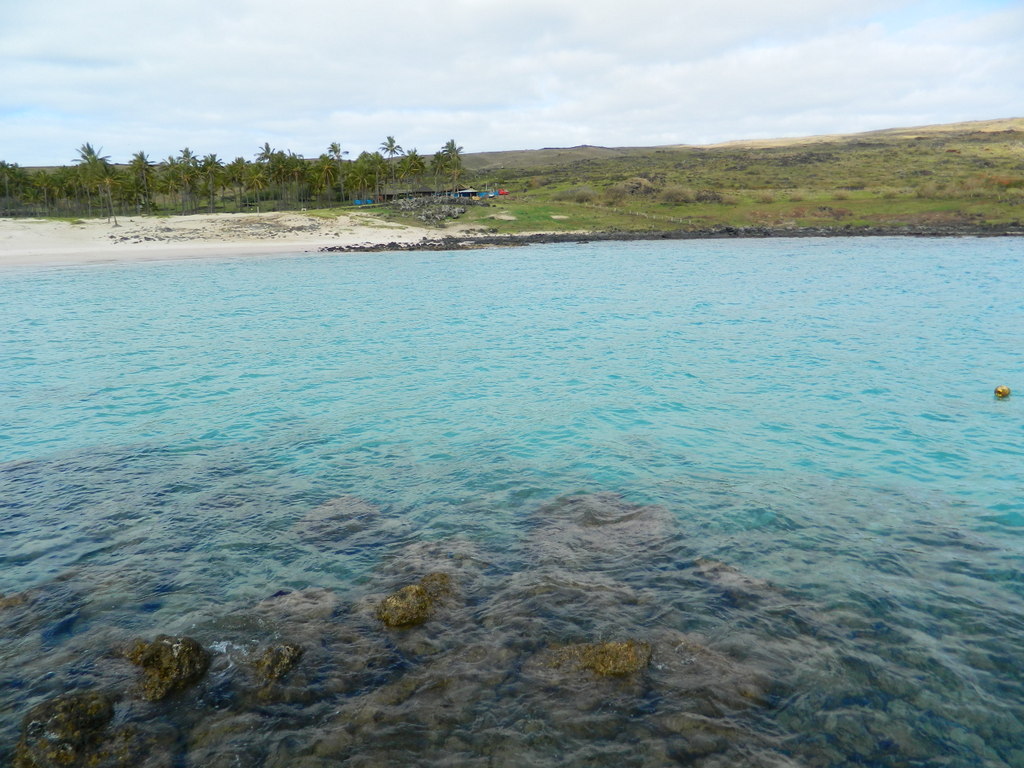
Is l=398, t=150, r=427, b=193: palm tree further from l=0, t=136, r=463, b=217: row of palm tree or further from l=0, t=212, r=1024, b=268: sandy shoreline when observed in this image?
l=0, t=212, r=1024, b=268: sandy shoreline

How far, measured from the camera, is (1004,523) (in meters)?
10.0

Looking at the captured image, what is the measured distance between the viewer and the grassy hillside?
81812mm

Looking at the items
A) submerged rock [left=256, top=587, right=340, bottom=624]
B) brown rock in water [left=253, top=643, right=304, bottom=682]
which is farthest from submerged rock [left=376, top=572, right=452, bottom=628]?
brown rock in water [left=253, top=643, right=304, bottom=682]

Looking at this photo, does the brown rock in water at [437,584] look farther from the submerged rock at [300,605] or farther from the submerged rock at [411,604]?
the submerged rock at [300,605]

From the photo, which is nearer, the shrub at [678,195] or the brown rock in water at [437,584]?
the brown rock in water at [437,584]

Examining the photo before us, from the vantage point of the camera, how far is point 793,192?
9575cm

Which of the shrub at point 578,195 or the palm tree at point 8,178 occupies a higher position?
the palm tree at point 8,178

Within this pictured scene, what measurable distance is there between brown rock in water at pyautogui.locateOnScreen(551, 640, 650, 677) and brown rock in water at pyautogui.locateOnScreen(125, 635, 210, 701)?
382 centimetres

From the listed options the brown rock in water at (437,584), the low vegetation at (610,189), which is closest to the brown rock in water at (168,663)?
the brown rock in water at (437,584)

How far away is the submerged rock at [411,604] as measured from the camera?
24.2 ft

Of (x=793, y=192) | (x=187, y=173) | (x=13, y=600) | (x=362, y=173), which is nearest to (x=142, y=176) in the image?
(x=187, y=173)

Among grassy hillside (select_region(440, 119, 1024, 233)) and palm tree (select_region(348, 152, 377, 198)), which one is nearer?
grassy hillside (select_region(440, 119, 1024, 233))

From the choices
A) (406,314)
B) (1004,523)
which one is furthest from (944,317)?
(406,314)

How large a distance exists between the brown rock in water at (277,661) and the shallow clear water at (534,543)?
0.49 feet
